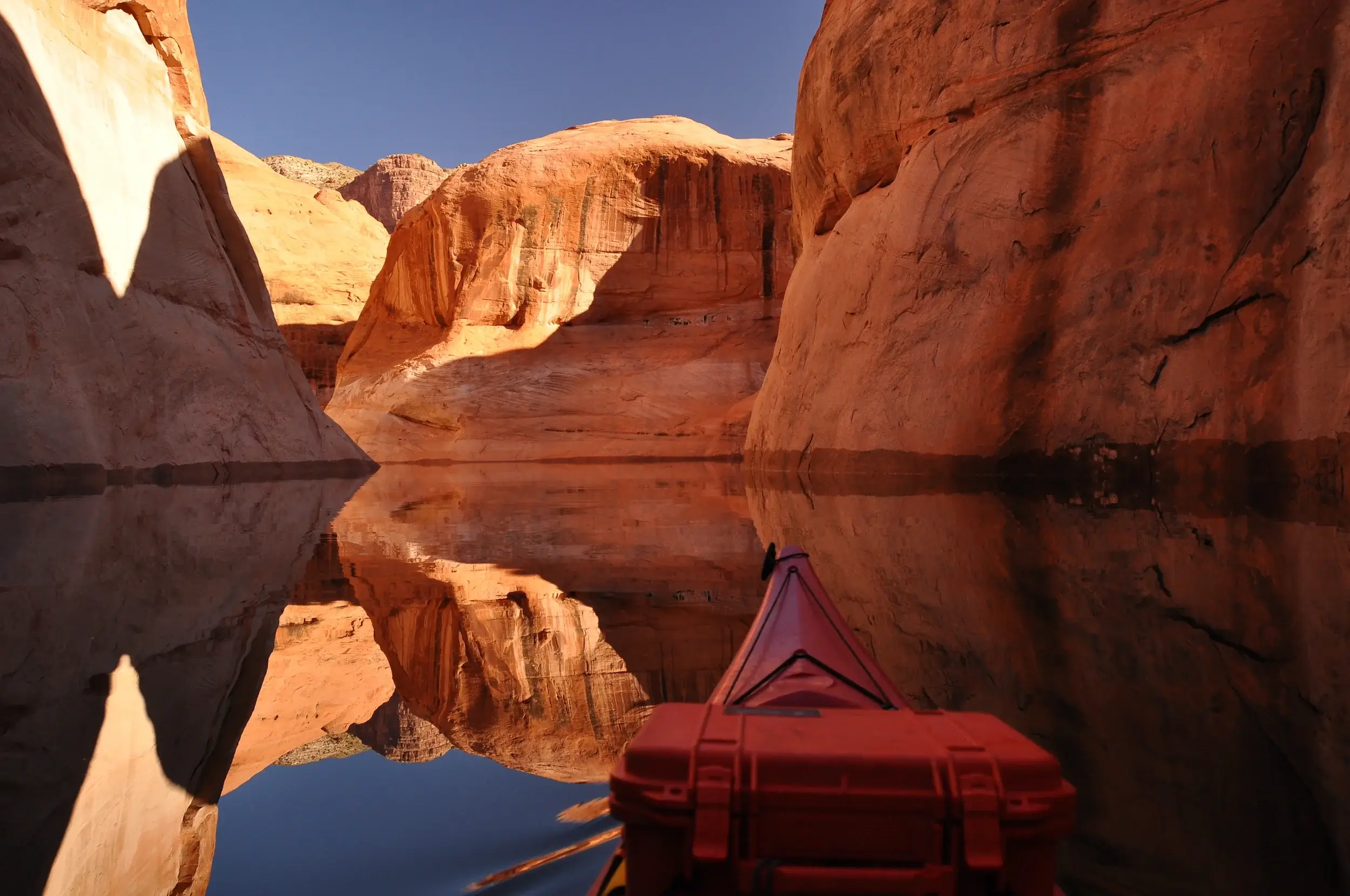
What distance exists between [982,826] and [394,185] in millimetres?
70288

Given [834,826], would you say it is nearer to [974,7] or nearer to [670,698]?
[670,698]

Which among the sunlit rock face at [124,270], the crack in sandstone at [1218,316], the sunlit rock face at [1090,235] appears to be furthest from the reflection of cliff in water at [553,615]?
the sunlit rock face at [124,270]

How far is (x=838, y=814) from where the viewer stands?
3.81ft

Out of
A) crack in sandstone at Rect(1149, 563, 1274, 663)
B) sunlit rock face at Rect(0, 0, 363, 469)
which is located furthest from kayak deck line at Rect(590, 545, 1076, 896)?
sunlit rock face at Rect(0, 0, 363, 469)

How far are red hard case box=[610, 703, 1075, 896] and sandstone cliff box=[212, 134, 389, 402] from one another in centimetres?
3457

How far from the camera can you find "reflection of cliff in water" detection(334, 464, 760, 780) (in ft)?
9.04

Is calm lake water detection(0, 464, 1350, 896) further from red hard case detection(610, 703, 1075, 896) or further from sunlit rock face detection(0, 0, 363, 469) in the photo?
sunlit rock face detection(0, 0, 363, 469)

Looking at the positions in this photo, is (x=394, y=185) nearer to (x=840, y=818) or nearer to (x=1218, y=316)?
(x=1218, y=316)

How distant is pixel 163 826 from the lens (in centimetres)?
194

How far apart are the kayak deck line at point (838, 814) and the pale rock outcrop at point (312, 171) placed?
8028 centimetres

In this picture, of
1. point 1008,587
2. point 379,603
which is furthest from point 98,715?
point 1008,587

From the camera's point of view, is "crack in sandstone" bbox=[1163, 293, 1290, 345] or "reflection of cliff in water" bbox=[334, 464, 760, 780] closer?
"reflection of cliff in water" bbox=[334, 464, 760, 780]

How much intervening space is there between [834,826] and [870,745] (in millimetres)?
112

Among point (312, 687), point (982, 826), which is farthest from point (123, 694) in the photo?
point (982, 826)
